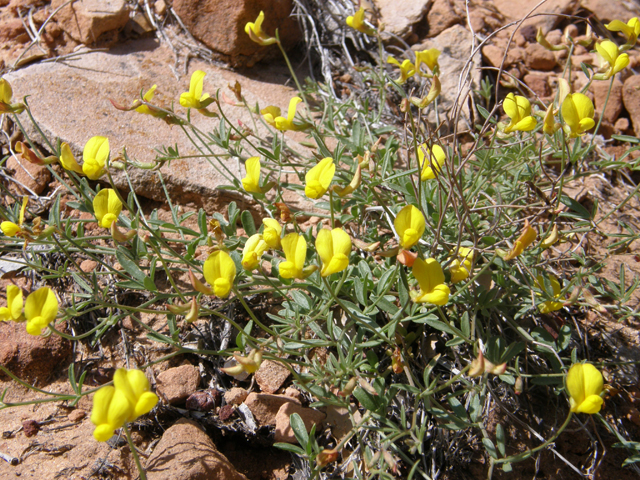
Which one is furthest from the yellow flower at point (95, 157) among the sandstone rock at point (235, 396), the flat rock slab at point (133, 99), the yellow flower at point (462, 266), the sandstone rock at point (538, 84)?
the sandstone rock at point (538, 84)

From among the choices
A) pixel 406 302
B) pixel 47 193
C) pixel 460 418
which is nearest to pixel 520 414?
pixel 460 418

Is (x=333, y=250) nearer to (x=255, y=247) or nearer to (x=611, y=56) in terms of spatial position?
(x=255, y=247)

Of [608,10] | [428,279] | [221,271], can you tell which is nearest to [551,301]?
[428,279]

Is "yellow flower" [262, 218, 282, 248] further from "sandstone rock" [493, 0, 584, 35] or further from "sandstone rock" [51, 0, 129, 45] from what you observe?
"sandstone rock" [493, 0, 584, 35]

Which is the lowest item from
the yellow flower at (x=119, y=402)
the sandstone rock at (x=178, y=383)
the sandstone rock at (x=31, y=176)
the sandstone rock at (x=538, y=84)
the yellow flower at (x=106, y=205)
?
the sandstone rock at (x=178, y=383)

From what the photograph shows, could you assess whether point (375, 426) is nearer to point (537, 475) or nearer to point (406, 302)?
point (406, 302)

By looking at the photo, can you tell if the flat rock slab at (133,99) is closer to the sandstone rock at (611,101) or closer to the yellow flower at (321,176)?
the yellow flower at (321,176)
